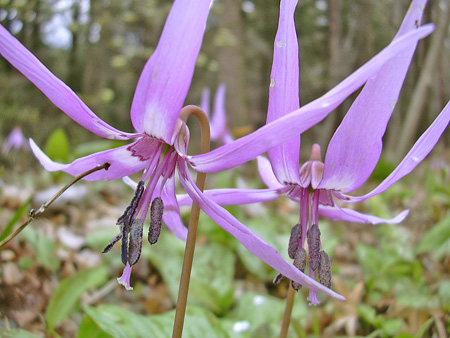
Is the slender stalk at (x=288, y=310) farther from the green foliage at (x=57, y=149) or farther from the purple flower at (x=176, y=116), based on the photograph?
the green foliage at (x=57, y=149)

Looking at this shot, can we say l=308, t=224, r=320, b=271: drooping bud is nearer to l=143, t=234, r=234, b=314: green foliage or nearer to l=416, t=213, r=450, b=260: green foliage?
l=143, t=234, r=234, b=314: green foliage

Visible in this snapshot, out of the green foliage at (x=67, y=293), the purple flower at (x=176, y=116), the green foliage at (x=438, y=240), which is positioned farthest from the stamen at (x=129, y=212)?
the green foliage at (x=438, y=240)

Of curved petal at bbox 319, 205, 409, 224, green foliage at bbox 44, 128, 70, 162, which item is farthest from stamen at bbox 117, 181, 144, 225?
green foliage at bbox 44, 128, 70, 162

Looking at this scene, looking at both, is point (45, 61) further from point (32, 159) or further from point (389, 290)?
point (389, 290)

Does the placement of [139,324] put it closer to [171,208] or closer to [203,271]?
[171,208]

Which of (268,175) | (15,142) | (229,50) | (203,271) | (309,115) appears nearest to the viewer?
(309,115)

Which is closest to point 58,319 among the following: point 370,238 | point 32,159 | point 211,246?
point 211,246

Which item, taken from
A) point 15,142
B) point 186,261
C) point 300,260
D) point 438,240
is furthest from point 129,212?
point 15,142
